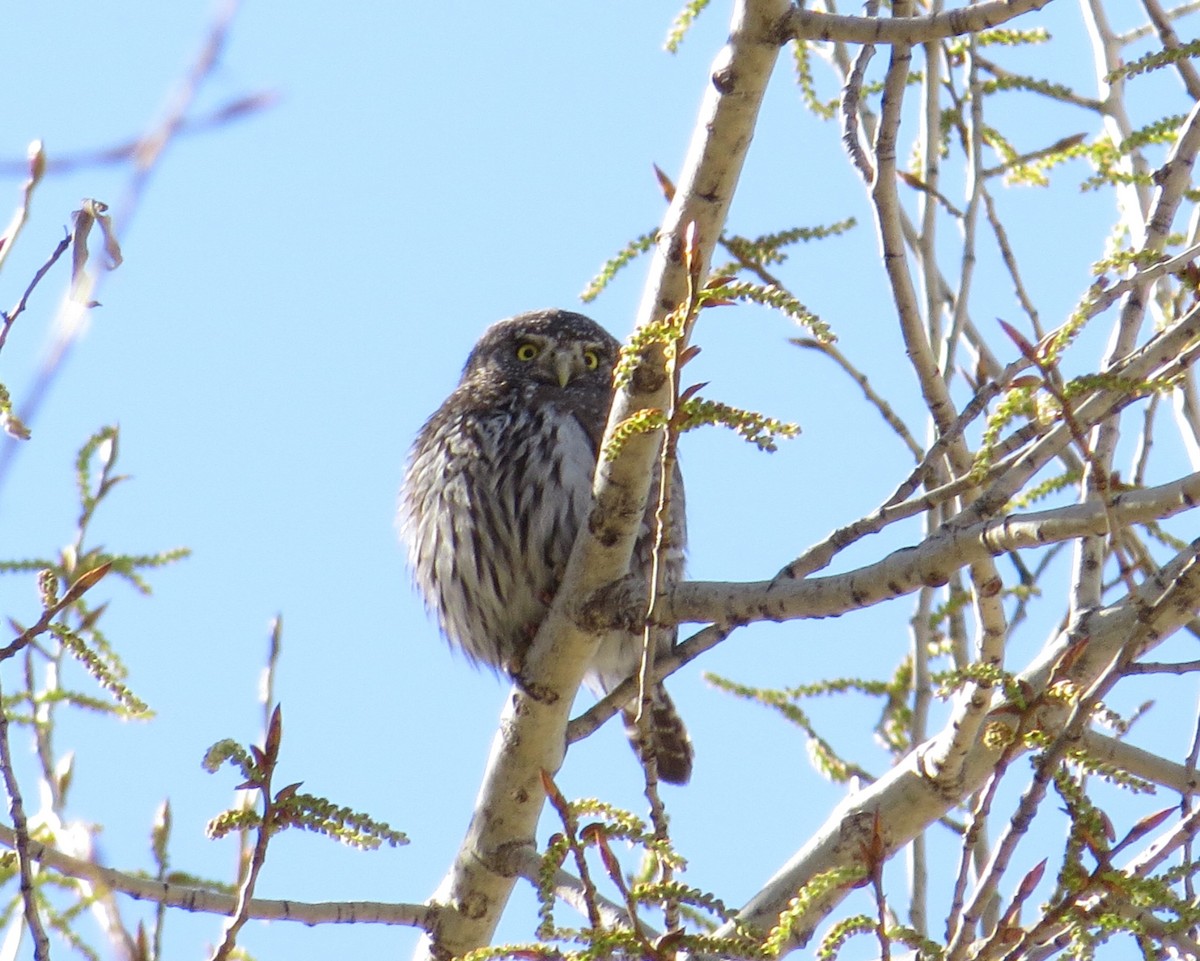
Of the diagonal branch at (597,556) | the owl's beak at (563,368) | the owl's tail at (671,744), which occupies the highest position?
the owl's beak at (563,368)

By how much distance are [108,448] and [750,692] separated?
1789 mm

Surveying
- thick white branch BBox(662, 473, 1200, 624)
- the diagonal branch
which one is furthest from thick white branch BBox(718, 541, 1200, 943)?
the diagonal branch

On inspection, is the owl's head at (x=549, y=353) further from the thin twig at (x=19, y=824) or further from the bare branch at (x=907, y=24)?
the thin twig at (x=19, y=824)

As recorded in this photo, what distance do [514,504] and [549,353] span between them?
3.23 ft

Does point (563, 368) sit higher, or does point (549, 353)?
point (549, 353)

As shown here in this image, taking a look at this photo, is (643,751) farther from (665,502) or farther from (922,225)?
(922,225)

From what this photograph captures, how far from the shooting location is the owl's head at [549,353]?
5.54 metres

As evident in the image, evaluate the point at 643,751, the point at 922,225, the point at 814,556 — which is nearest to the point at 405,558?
the point at 922,225

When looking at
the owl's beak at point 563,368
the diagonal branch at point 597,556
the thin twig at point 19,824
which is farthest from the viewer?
the owl's beak at point 563,368

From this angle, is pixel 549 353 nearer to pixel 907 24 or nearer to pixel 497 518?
pixel 497 518

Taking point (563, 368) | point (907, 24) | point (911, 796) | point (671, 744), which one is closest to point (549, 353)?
point (563, 368)

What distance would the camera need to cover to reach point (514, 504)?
189 inches

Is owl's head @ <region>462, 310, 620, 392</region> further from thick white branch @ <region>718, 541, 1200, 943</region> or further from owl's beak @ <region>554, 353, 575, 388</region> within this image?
thick white branch @ <region>718, 541, 1200, 943</region>

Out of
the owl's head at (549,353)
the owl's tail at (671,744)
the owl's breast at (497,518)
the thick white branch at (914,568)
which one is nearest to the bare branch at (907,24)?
the thick white branch at (914,568)
